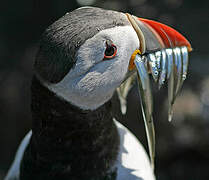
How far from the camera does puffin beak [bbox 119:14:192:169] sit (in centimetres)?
163

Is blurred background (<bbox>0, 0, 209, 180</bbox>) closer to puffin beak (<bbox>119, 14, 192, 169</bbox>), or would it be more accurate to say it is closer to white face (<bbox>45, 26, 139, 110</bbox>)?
puffin beak (<bbox>119, 14, 192, 169</bbox>)

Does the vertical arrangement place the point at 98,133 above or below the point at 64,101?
below

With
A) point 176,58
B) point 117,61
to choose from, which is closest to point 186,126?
point 176,58

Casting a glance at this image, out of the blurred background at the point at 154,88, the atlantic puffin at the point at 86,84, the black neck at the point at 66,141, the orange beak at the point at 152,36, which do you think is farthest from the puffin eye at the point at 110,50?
the blurred background at the point at 154,88

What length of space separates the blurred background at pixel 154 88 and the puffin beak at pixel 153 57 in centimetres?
138

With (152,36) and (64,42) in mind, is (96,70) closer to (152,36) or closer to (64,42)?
(64,42)

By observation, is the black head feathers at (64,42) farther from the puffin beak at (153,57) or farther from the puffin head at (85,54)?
the puffin beak at (153,57)

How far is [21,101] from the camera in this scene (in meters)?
3.73

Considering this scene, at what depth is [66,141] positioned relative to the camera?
5.47 feet

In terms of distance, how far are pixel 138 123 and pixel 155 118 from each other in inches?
7.0

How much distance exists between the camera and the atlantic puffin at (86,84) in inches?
57.4

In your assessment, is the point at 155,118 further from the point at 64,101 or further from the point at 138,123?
the point at 64,101

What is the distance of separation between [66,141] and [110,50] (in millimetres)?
474

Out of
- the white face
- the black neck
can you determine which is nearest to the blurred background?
the black neck
